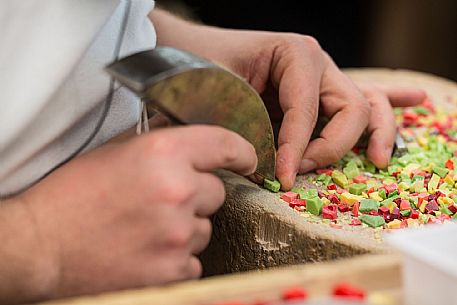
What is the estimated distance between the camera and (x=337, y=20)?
98.9 inches

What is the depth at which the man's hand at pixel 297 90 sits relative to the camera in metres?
0.83

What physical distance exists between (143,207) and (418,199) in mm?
306

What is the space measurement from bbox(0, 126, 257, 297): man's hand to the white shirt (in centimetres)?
8

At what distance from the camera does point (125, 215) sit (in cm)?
57

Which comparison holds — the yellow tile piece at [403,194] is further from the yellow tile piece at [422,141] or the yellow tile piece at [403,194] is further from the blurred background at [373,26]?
the blurred background at [373,26]

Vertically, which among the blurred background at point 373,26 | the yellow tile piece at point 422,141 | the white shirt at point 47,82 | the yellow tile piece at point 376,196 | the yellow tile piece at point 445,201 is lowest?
the blurred background at point 373,26

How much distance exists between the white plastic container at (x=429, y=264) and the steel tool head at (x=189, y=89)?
0.66 feet

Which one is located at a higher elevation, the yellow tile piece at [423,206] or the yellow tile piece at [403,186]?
the yellow tile piece at [423,206]

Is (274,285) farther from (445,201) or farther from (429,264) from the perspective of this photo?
(445,201)

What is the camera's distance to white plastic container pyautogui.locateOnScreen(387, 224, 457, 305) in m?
0.47

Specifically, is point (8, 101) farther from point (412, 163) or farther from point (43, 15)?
point (412, 163)

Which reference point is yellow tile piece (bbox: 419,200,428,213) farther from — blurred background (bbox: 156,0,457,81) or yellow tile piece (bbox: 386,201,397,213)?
blurred background (bbox: 156,0,457,81)

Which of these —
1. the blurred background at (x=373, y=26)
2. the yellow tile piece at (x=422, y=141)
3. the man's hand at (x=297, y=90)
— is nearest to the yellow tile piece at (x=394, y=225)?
the man's hand at (x=297, y=90)

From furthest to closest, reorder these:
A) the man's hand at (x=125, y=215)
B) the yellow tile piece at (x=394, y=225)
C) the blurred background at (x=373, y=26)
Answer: the blurred background at (x=373, y=26)
the yellow tile piece at (x=394, y=225)
the man's hand at (x=125, y=215)
